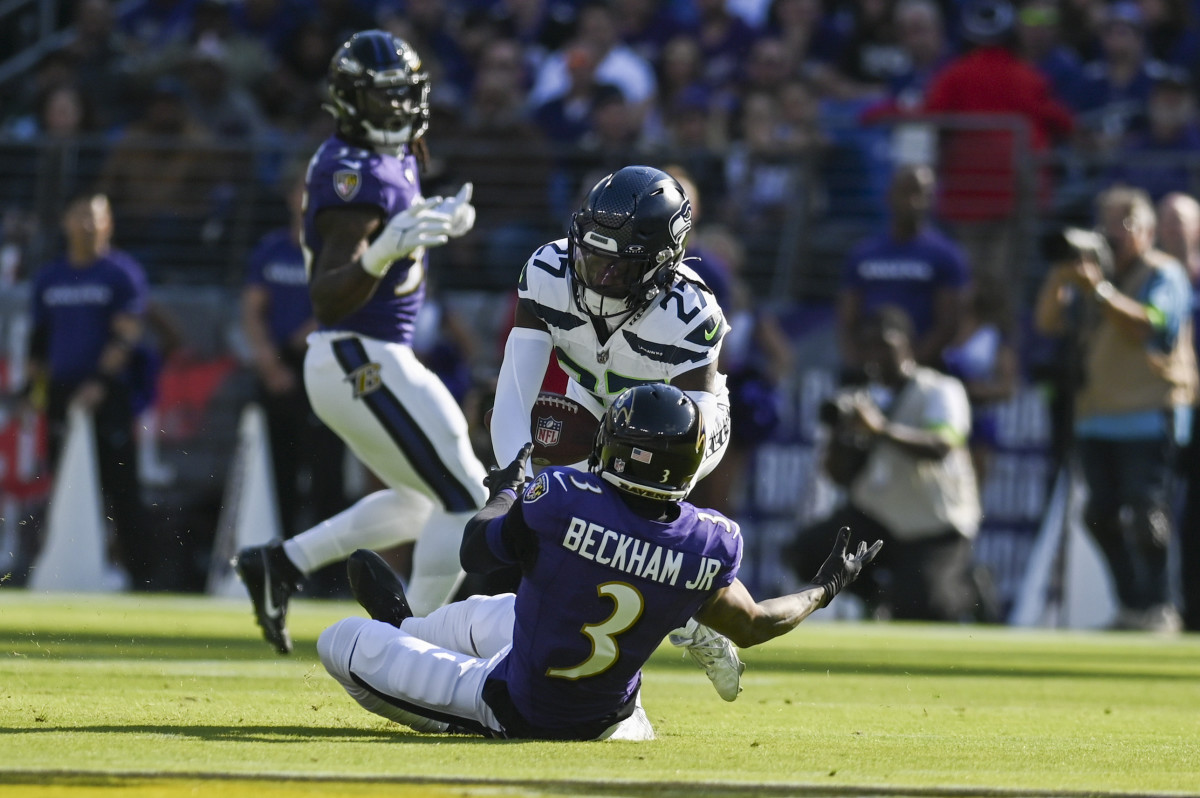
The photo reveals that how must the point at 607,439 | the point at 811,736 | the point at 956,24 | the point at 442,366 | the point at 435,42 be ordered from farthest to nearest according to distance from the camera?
1. the point at 435,42
2. the point at 956,24
3. the point at 442,366
4. the point at 811,736
5. the point at 607,439

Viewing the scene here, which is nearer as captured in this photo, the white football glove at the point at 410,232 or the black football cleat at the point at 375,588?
the black football cleat at the point at 375,588

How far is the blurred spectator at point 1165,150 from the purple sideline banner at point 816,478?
1618 millimetres

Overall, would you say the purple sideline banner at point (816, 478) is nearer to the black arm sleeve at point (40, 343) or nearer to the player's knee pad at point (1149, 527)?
the player's knee pad at point (1149, 527)

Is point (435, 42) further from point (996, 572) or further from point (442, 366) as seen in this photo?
point (996, 572)

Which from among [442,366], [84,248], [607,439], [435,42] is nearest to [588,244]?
[607,439]

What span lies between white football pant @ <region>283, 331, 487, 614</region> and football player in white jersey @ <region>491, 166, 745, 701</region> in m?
1.02

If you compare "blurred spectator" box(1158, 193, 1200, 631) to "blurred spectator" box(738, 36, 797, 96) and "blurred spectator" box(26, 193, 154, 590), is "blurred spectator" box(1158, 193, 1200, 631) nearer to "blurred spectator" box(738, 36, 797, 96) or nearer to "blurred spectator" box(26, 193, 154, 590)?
"blurred spectator" box(738, 36, 797, 96)

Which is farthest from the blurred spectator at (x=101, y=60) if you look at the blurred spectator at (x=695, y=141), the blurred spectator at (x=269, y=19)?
the blurred spectator at (x=695, y=141)

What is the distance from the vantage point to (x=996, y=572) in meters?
11.8

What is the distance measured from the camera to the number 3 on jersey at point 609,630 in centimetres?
488

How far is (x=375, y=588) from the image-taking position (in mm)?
5516

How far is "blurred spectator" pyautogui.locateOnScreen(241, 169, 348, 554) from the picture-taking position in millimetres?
11828

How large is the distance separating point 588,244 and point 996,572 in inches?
275

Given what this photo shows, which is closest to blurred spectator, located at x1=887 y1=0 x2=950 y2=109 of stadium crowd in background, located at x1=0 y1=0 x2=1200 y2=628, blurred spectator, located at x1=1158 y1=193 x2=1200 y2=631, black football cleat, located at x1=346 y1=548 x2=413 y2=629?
stadium crowd in background, located at x1=0 y1=0 x2=1200 y2=628
